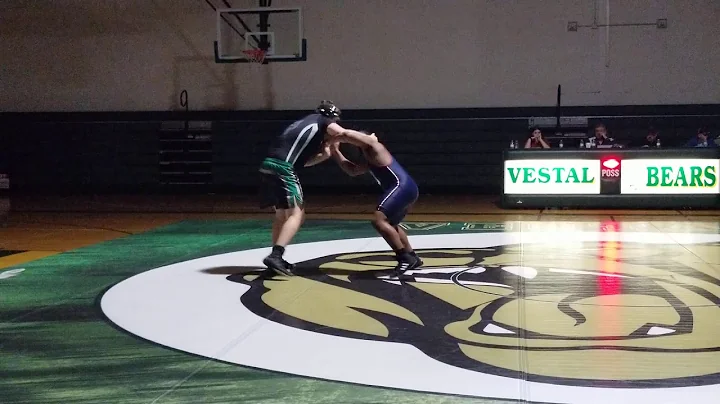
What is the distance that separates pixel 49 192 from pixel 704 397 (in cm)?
1768

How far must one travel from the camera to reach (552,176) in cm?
1306

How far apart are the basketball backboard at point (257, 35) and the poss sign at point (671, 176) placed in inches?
293

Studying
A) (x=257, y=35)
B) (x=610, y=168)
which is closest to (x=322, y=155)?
(x=610, y=168)

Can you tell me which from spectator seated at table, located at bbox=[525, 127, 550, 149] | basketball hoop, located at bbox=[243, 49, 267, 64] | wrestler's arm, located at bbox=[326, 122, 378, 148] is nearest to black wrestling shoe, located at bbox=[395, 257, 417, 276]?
wrestler's arm, located at bbox=[326, 122, 378, 148]

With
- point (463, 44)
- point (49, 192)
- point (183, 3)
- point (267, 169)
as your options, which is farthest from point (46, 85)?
point (267, 169)

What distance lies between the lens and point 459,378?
379 cm

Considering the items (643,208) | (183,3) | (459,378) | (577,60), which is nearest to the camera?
(459,378)

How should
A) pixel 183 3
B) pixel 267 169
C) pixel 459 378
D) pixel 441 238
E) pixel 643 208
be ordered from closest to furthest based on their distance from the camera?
1. pixel 459 378
2. pixel 267 169
3. pixel 441 238
4. pixel 643 208
5. pixel 183 3

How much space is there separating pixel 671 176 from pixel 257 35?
8825 mm

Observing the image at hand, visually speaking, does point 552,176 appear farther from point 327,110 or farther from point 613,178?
point 327,110

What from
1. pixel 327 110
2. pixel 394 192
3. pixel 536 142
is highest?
pixel 327 110

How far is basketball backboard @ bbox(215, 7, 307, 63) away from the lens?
16422mm

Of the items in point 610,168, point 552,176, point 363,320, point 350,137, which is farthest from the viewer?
point 552,176

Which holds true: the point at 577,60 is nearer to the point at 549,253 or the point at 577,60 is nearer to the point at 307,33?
the point at 307,33
